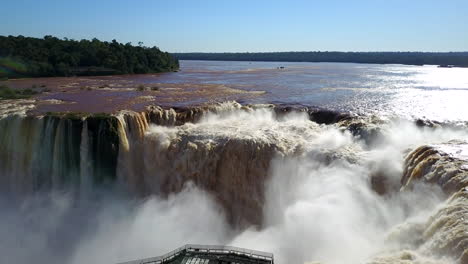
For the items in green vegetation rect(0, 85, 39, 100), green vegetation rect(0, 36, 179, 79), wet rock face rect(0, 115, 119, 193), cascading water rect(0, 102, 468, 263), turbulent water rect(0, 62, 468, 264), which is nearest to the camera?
turbulent water rect(0, 62, 468, 264)

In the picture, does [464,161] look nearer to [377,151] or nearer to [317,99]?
[377,151]

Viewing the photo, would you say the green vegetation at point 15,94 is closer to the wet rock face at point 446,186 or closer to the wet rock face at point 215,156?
the wet rock face at point 215,156

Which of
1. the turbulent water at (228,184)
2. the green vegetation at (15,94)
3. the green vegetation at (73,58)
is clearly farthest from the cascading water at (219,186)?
the green vegetation at (73,58)

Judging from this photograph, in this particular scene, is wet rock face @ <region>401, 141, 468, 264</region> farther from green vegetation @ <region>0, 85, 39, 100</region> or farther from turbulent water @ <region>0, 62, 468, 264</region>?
green vegetation @ <region>0, 85, 39, 100</region>


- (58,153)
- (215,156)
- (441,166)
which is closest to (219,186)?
(215,156)

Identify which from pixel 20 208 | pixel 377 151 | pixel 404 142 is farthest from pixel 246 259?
pixel 20 208

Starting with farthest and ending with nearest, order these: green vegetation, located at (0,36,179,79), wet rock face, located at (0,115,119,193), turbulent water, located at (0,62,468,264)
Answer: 1. green vegetation, located at (0,36,179,79)
2. wet rock face, located at (0,115,119,193)
3. turbulent water, located at (0,62,468,264)

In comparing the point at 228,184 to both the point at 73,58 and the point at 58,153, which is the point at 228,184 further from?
the point at 73,58

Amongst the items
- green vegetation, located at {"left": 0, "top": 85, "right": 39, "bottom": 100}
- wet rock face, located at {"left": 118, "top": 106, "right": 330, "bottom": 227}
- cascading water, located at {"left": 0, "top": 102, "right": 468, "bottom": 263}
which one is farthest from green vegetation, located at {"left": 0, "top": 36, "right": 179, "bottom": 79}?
wet rock face, located at {"left": 118, "top": 106, "right": 330, "bottom": 227}
